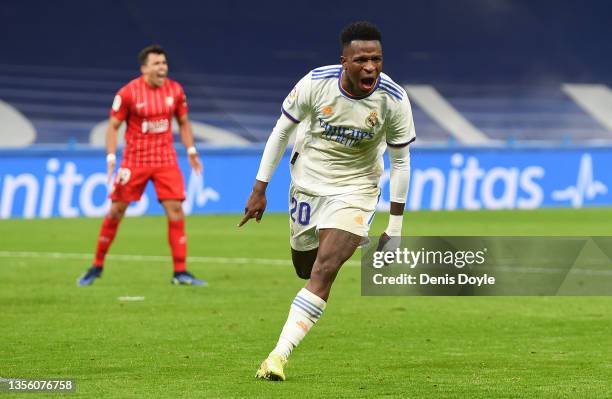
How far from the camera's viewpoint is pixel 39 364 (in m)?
7.63

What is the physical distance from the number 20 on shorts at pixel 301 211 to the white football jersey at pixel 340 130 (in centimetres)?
10

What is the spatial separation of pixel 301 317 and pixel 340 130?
1123 mm

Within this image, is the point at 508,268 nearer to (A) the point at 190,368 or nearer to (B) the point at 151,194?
(A) the point at 190,368

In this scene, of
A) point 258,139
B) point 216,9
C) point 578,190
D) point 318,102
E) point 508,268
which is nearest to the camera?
point 318,102

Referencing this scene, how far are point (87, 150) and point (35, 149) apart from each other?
852mm

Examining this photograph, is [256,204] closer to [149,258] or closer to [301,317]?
[301,317]

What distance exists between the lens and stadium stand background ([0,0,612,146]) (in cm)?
3012

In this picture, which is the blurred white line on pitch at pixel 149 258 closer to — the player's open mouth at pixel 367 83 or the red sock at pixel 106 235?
the red sock at pixel 106 235

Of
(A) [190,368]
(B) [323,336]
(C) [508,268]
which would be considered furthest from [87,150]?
(A) [190,368]

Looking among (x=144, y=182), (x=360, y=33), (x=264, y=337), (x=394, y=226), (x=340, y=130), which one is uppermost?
(x=360, y=33)

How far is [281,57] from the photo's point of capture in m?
32.3

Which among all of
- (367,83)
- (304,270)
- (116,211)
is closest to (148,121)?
(116,211)

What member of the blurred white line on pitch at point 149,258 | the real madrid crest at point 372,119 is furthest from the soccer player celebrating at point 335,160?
the blurred white line on pitch at point 149,258

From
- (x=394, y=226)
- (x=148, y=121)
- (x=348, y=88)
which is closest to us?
(x=348, y=88)
